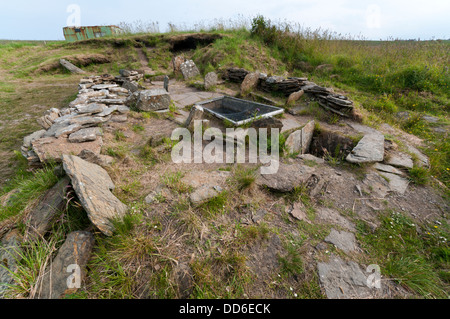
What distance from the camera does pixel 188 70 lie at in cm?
803

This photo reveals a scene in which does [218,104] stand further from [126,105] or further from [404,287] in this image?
[404,287]

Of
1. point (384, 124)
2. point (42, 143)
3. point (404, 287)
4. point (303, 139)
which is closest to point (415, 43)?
point (384, 124)

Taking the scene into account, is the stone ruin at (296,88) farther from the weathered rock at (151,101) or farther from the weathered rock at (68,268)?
the weathered rock at (68,268)

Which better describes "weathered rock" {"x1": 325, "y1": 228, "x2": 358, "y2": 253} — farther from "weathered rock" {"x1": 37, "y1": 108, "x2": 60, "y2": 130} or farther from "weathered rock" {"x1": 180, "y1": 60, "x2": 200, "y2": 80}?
"weathered rock" {"x1": 180, "y1": 60, "x2": 200, "y2": 80}

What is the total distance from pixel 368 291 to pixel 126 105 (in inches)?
238

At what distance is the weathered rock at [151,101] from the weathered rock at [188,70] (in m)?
3.30

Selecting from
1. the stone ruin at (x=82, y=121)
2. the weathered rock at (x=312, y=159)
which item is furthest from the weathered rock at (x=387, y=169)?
the stone ruin at (x=82, y=121)

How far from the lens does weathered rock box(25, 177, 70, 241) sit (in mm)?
1862

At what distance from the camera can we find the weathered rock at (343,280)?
5.15 feet

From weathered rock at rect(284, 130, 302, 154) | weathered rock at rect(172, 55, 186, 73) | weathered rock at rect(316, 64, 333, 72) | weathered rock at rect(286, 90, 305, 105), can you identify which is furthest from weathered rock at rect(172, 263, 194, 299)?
weathered rock at rect(316, 64, 333, 72)

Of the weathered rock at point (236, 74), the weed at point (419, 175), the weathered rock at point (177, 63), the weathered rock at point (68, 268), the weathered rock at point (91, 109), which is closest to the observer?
the weathered rock at point (68, 268)

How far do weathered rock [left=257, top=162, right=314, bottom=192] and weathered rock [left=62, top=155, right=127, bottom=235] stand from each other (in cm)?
184

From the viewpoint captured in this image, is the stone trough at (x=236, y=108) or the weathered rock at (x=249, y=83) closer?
the stone trough at (x=236, y=108)

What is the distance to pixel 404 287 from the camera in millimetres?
1630
